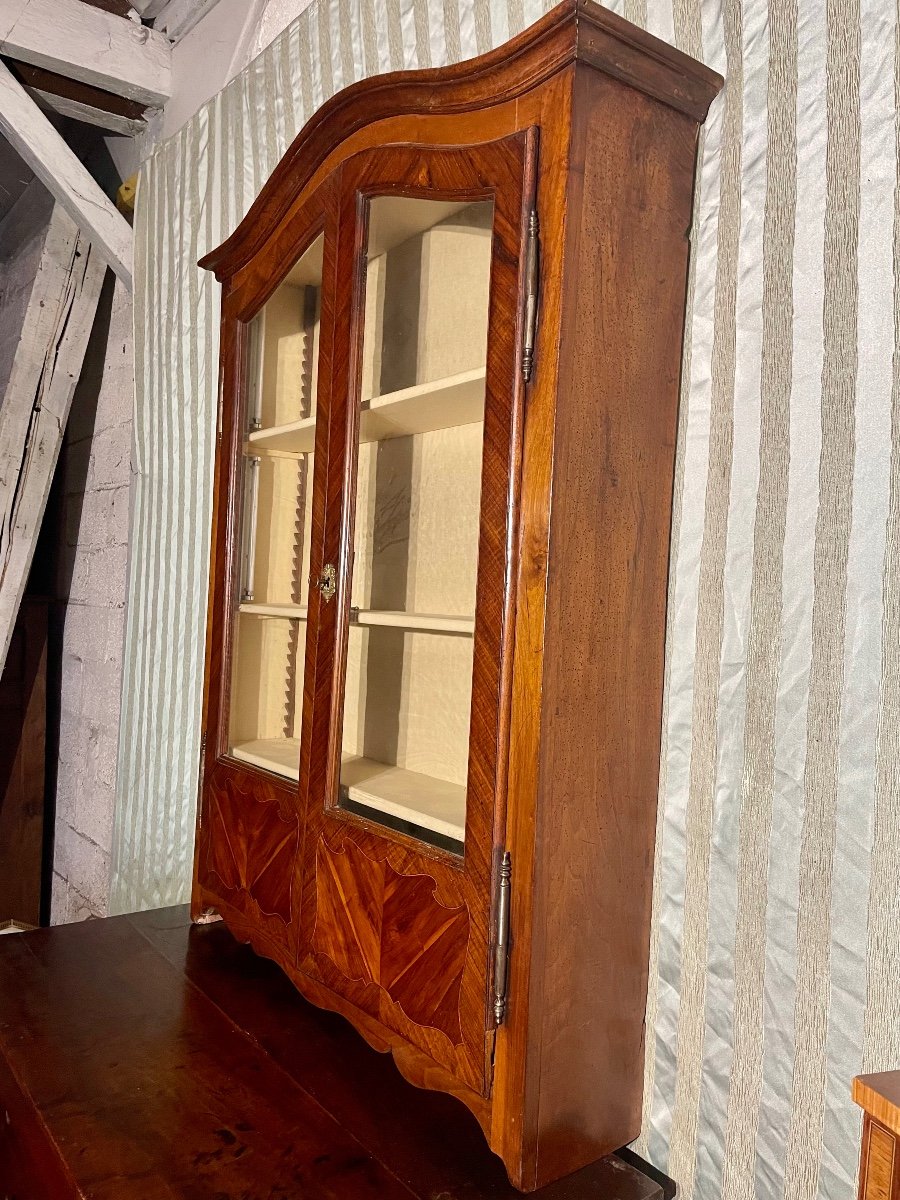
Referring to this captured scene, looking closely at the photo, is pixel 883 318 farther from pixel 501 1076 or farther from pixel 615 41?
pixel 501 1076

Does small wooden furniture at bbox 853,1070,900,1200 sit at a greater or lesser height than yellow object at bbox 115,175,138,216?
lesser

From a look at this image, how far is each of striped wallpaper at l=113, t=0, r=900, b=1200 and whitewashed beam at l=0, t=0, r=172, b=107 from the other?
68.7 inches

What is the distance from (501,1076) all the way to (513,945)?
13 centimetres

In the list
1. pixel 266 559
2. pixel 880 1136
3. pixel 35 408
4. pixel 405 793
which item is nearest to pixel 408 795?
pixel 405 793

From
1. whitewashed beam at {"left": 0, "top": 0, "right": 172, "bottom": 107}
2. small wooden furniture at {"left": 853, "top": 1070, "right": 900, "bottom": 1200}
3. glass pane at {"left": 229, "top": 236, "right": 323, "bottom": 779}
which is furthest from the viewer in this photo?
whitewashed beam at {"left": 0, "top": 0, "right": 172, "bottom": 107}

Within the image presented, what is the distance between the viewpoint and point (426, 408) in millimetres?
1124

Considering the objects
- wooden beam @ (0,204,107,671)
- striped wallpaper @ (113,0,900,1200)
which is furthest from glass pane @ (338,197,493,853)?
wooden beam @ (0,204,107,671)

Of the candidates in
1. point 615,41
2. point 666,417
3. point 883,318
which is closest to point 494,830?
point 666,417

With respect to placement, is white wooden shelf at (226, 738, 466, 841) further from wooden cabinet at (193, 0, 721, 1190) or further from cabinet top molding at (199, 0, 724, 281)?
cabinet top molding at (199, 0, 724, 281)

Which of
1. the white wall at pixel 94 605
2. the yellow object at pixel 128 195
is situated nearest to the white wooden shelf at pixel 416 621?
the white wall at pixel 94 605

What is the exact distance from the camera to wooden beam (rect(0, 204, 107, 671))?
8.81ft

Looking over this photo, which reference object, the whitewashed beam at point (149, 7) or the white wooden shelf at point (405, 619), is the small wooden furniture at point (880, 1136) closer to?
the white wooden shelf at point (405, 619)

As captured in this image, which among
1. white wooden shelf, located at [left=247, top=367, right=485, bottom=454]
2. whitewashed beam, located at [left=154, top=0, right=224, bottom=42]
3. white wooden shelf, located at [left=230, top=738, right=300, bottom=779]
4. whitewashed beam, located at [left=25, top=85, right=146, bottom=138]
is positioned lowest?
white wooden shelf, located at [left=230, top=738, right=300, bottom=779]

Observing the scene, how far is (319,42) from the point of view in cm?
181
